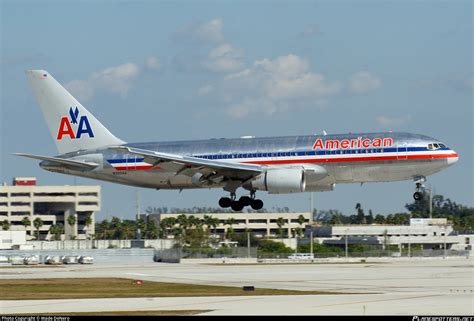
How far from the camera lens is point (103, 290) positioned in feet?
196

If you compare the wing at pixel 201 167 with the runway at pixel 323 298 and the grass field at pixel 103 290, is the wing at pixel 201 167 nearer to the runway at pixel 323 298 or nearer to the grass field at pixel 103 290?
the runway at pixel 323 298

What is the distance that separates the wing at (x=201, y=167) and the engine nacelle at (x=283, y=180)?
71 cm

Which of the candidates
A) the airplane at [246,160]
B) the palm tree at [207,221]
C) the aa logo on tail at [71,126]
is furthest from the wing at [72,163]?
the palm tree at [207,221]

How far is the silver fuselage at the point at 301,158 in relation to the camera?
69000mm

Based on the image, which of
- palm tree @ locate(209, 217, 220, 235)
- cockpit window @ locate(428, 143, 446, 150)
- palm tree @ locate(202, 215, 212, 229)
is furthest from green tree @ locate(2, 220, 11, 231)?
cockpit window @ locate(428, 143, 446, 150)

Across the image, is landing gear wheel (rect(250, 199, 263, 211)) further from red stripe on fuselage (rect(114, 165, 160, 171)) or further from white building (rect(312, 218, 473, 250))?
white building (rect(312, 218, 473, 250))

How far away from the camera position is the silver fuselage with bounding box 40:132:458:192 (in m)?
69.0

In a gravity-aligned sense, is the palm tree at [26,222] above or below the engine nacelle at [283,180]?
above

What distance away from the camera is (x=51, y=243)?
151625mm

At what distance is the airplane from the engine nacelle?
7 cm

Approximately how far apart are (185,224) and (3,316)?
151 metres

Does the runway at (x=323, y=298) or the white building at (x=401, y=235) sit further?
the white building at (x=401, y=235)

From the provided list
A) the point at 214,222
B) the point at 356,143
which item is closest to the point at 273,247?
the point at 214,222

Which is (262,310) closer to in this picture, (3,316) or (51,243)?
(3,316)
